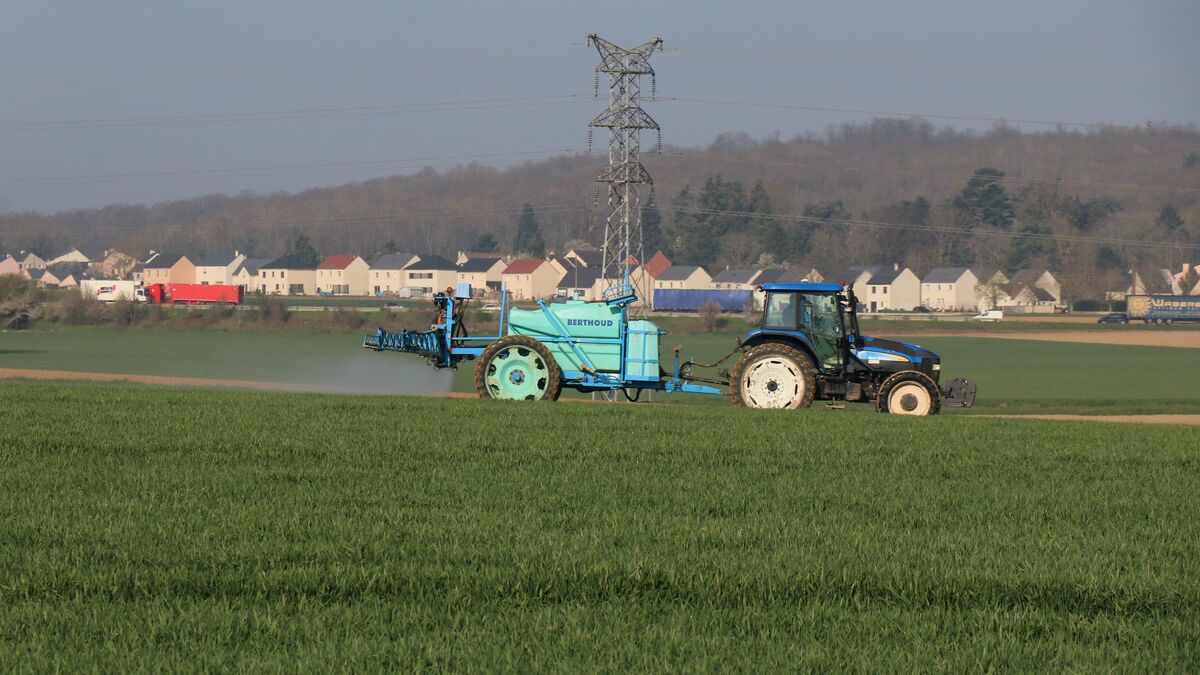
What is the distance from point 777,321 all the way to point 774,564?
1368 centimetres

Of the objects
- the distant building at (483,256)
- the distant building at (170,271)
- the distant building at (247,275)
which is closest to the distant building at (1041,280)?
the distant building at (483,256)

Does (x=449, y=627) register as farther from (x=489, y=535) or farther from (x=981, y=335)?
(x=981, y=335)

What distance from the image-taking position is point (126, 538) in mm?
9367

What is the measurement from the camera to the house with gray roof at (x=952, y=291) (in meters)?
136

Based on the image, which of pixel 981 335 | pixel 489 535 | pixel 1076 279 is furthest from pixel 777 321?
pixel 1076 279

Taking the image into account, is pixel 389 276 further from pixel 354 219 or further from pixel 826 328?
pixel 826 328

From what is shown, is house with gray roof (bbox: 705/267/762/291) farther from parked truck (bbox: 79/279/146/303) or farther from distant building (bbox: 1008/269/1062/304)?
parked truck (bbox: 79/279/146/303)

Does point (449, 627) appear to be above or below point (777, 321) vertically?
below

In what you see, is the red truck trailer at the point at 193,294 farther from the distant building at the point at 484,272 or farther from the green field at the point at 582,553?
the green field at the point at 582,553

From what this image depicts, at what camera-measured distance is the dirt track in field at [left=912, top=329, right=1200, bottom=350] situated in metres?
76.1

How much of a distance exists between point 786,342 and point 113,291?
87.3m

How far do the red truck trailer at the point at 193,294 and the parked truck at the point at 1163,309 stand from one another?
229 ft

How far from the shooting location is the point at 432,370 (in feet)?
127

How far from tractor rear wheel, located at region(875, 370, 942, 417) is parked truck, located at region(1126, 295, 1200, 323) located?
312 ft
